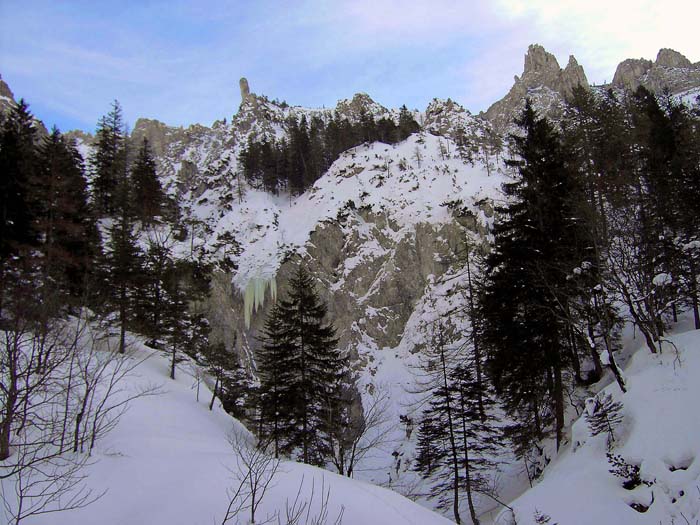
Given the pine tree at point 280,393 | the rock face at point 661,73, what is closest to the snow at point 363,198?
the pine tree at point 280,393

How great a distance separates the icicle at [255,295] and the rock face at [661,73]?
4448 inches

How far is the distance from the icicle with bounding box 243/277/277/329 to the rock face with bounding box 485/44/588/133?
345 ft

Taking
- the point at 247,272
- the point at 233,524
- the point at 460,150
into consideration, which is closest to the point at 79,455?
the point at 233,524

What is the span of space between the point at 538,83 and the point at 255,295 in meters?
133

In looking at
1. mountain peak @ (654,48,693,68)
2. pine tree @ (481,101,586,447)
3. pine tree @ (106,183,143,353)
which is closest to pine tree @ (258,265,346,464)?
pine tree @ (481,101,586,447)

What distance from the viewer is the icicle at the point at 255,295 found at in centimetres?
3716

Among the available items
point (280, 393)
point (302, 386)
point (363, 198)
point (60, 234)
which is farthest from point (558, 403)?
point (363, 198)

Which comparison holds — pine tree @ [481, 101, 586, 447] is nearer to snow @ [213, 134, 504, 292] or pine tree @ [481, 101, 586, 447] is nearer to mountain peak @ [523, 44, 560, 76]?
snow @ [213, 134, 504, 292]

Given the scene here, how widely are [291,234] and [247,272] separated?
7462mm

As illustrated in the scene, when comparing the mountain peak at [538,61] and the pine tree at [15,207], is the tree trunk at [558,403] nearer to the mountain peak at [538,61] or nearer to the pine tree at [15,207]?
the pine tree at [15,207]

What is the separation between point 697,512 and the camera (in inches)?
252

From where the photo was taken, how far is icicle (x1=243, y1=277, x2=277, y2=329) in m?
37.2

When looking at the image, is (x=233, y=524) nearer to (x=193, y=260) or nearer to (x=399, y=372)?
(x=399, y=372)

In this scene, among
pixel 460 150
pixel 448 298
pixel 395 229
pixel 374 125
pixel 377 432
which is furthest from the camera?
pixel 374 125
